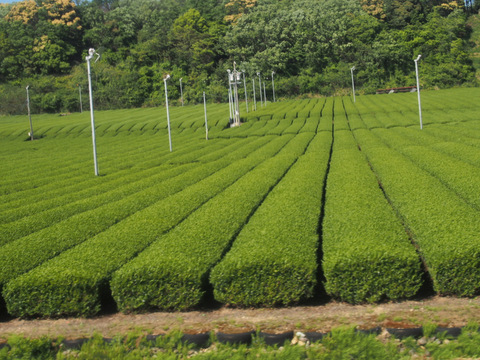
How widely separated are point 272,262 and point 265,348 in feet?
4.95

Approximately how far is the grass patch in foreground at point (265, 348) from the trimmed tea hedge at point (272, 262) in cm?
103

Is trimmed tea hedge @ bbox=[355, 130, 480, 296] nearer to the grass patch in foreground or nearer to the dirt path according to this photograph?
the dirt path

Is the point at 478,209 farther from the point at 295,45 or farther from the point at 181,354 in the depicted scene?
the point at 295,45

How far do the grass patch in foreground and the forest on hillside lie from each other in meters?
79.8

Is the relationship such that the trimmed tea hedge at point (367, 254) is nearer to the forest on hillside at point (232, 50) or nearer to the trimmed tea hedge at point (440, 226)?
the trimmed tea hedge at point (440, 226)

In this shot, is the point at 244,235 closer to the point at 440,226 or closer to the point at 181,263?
the point at 181,263

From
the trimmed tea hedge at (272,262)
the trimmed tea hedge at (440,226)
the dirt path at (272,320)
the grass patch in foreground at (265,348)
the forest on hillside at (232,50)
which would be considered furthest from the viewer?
the forest on hillside at (232,50)

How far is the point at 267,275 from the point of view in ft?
24.7

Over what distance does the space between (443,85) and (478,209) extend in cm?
7696

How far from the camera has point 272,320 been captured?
23.5 ft

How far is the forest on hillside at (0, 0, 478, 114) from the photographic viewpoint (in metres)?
85.9

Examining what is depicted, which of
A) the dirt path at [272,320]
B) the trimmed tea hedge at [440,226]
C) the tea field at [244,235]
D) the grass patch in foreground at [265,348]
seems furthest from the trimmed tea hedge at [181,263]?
the trimmed tea hedge at [440,226]

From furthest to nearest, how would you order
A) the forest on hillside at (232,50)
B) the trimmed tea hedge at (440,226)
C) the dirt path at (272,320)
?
1. the forest on hillside at (232,50)
2. the trimmed tea hedge at (440,226)
3. the dirt path at (272,320)

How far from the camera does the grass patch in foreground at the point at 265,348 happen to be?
20.0 ft
